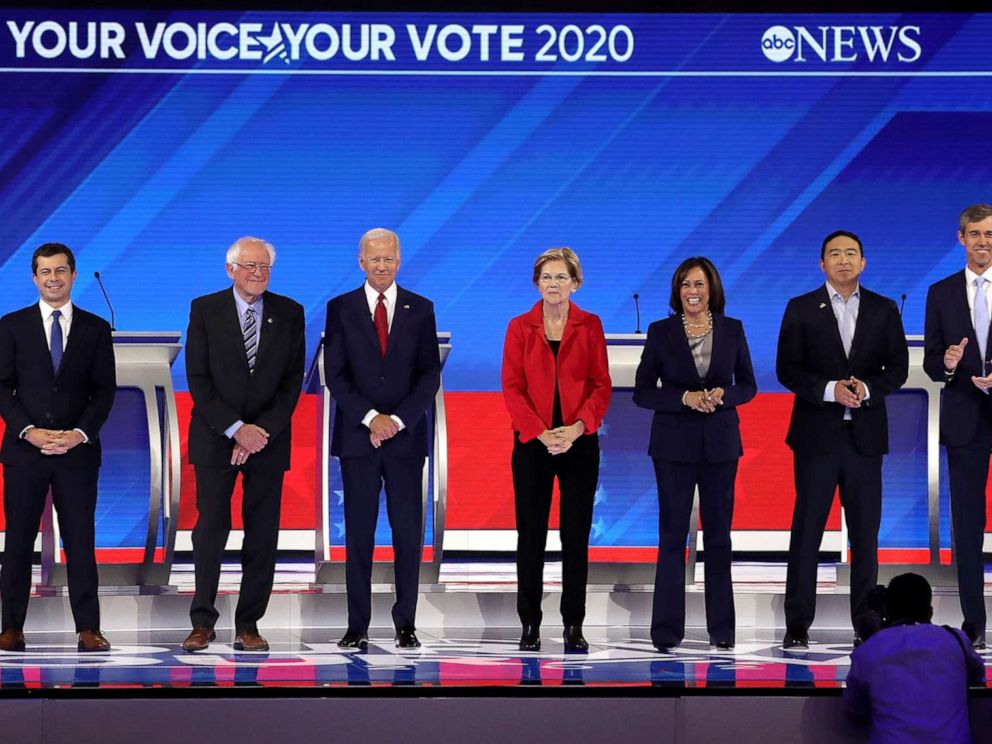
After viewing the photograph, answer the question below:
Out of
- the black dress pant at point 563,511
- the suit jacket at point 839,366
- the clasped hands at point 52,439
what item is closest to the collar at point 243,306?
the clasped hands at point 52,439

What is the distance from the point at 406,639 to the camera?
5.27 meters

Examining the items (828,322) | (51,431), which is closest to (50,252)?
(51,431)

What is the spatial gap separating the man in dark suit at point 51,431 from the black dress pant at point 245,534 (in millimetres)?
386

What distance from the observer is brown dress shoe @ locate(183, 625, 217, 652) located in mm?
5117

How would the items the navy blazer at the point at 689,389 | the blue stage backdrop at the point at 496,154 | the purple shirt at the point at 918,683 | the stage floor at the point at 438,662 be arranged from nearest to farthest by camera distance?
1. the purple shirt at the point at 918,683
2. the stage floor at the point at 438,662
3. the navy blazer at the point at 689,389
4. the blue stage backdrop at the point at 496,154

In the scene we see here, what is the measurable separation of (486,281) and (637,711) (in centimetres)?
442

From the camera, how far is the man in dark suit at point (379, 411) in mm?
Result: 5328

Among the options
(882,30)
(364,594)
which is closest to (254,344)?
(364,594)

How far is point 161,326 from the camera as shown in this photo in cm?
798

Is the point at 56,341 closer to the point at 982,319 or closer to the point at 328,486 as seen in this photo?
the point at 328,486

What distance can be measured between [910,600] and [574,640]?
5.99 feet

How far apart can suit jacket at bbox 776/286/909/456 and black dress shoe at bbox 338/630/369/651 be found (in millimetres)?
1806

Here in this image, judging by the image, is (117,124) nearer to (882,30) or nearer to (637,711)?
(882,30)

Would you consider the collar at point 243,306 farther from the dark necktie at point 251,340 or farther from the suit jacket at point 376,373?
the suit jacket at point 376,373
